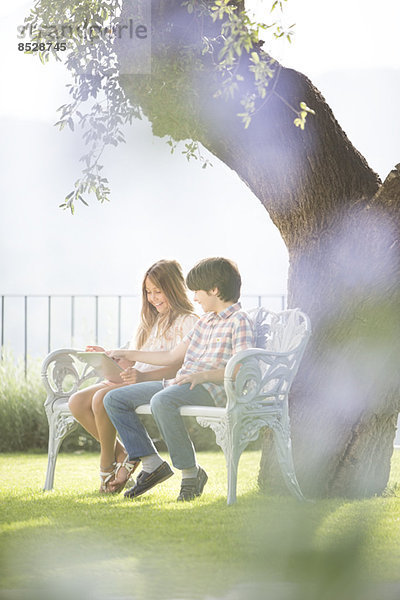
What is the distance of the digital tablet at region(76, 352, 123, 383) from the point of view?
12.1 ft

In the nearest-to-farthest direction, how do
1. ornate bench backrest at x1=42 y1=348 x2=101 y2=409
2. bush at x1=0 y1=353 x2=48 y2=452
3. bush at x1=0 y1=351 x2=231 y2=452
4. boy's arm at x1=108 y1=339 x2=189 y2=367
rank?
boy's arm at x1=108 y1=339 x2=189 y2=367 < ornate bench backrest at x1=42 y1=348 x2=101 y2=409 < bush at x1=0 y1=351 x2=231 y2=452 < bush at x1=0 y1=353 x2=48 y2=452

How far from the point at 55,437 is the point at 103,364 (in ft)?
1.47

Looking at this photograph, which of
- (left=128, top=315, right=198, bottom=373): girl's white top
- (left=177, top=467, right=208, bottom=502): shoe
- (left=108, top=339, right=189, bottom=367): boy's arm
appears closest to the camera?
(left=177, top=467, right=208, bottom=502): shoe

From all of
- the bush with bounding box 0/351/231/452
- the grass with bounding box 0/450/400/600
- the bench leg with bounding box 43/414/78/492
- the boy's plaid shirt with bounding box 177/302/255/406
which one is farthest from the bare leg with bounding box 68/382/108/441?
the bush with bounding box 0/351/231/452

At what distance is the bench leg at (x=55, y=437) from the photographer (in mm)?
3879

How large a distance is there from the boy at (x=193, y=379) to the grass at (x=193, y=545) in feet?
0.46

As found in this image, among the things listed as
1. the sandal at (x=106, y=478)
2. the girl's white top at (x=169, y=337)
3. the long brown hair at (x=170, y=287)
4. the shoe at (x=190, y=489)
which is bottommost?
the sandal at (x=106, y=478)

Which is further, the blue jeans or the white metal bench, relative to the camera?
the blue jeans

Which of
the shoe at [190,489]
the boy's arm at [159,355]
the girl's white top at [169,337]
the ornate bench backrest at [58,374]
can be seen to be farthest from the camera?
the ornate bench backrest at [58,374]

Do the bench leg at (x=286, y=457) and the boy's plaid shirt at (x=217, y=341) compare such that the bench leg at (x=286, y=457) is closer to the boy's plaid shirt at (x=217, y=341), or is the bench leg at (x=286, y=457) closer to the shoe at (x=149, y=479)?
the boy's plaid shirt at (x=217, y=341)

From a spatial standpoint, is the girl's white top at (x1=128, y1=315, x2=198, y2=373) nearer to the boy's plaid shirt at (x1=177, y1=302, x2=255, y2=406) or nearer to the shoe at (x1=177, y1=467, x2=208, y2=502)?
the boy's plaid shirt at (x1=177, y1=302, x2=255, y2=406)

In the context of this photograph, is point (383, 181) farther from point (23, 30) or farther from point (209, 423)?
point (23, 30)

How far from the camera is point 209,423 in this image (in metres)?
3.27

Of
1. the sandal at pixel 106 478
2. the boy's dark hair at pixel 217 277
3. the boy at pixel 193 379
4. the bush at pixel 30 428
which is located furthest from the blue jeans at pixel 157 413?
the bush at pixel 30 428
